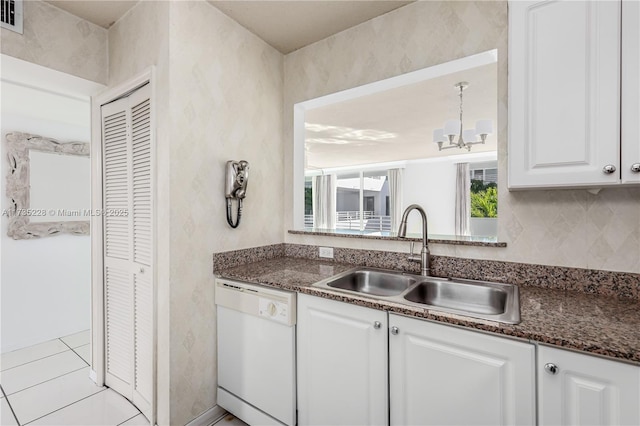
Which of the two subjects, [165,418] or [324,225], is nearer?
[165,418]

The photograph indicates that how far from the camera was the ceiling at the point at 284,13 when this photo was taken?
183 centimetres

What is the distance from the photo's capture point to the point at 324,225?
9484 mm

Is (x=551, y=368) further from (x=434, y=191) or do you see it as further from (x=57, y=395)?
(x=434, y=191)

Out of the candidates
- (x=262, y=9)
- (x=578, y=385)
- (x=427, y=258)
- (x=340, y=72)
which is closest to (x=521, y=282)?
(x=427, y=258)

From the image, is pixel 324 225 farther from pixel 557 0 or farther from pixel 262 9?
pixel 557 0

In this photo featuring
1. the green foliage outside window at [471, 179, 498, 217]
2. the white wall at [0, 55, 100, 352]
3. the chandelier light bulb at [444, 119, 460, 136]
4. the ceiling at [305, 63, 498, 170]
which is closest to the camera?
the white wall at [0, 55, 100, 352]

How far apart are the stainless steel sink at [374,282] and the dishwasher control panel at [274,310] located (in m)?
0.32

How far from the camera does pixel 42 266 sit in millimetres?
2955

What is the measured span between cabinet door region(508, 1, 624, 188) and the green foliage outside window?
5437mm

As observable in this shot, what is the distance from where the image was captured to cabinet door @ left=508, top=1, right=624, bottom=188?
3.67ft

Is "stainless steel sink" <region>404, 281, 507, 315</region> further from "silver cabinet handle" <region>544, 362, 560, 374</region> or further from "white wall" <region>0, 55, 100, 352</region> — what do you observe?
"white wall" <region>0, 55, 100, 352</region>

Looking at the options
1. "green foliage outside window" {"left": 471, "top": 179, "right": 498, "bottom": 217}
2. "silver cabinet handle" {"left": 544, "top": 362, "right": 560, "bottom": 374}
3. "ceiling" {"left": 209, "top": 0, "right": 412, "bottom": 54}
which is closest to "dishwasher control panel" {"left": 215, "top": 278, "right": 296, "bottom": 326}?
"silver cabinet handle" {"left": 544, "top": 362, "right": 560, "bottom": 374}

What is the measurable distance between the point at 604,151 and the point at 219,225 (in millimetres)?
1838

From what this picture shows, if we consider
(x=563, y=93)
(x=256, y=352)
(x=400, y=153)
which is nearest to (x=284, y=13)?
(x=563, y=93)
